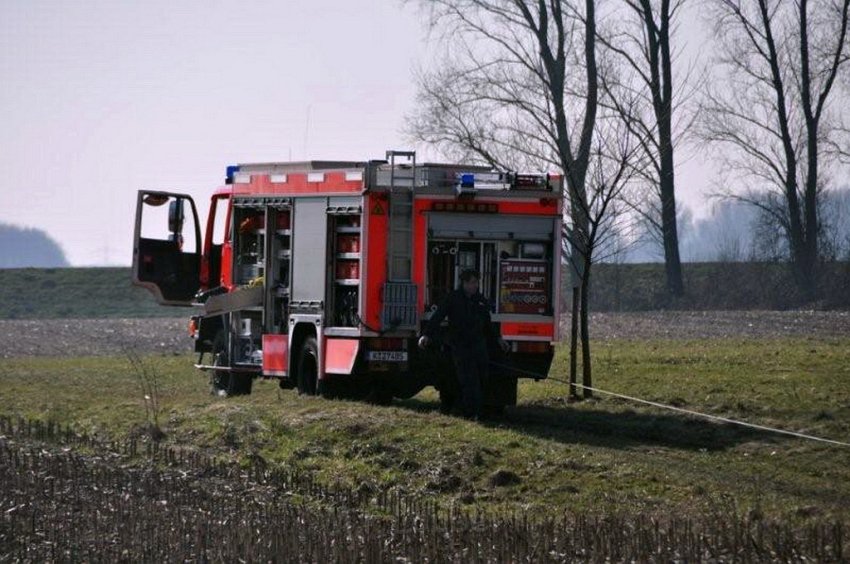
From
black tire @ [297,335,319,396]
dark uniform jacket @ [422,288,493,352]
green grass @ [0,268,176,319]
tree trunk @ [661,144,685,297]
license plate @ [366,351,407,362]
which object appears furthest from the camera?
green grass @ [0,268,176,319]

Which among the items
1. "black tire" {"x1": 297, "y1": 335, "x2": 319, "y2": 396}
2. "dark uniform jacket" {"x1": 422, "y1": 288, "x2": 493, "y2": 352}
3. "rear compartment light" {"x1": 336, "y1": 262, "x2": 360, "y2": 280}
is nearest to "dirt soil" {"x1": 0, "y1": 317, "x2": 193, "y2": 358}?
"black tire" {"x1": 297, "y1": 335, "x2": 319, "y2": 396}

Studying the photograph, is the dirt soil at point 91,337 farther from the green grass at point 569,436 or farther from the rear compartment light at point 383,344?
the rear compartment light at point 383,344

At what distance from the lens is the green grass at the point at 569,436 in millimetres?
16203

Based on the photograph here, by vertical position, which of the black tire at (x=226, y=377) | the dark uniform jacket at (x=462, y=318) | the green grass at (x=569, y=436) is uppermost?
the dark uniform jacket at (x=462, y=318)

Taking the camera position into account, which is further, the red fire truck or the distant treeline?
the distant treeline

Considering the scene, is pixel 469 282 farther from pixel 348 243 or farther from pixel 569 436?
pixel 348 243

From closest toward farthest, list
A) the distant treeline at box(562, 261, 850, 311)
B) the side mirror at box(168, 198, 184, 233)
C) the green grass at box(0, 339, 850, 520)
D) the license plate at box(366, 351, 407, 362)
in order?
the green grass at box(0, 339, 850, 520) → the license plate at box(366, 351, 407, 362) → the side mirror at box(168, 198, 184, 233) → the distant treeline at box(562, 261, 850, 311)

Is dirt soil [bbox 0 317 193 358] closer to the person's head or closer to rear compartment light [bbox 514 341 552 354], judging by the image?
rear compartment light [bbox 514 341 552 354]

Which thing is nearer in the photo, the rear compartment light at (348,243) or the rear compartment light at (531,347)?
the rear compartment light at (531,347)

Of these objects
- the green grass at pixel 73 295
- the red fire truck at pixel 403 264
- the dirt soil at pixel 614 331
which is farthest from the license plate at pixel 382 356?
the green grass at pixel 73 295

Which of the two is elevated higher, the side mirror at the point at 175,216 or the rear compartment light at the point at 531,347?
the side mirror at the point at 175,216

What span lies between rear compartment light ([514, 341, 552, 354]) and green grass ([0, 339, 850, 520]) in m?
0.85

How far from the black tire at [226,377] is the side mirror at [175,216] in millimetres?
1755

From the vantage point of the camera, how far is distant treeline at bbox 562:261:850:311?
5422 centimetres
